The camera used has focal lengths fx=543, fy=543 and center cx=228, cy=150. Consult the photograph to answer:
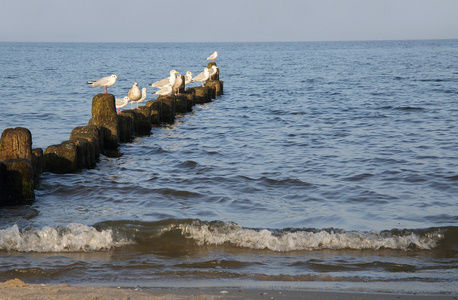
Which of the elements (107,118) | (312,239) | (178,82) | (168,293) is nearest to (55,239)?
(168,293)

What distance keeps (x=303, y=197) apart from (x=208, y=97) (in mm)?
15859

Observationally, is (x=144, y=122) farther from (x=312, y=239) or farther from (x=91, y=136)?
(x=312, y=239)

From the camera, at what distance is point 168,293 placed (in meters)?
4.61

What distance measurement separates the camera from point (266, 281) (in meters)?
5.02

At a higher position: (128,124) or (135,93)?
(135,93)

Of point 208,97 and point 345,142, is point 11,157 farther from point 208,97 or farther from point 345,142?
point 208,97

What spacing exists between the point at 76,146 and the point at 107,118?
90.1 inches

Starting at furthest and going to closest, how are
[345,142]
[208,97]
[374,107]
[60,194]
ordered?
[208,97] → [374,107] → [345,142] → [60,194]

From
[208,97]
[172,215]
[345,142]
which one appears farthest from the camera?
[208,97]

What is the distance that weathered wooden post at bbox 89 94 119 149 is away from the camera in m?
11.6

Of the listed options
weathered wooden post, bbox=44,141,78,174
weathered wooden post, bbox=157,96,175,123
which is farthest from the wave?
weathered wooden post, bbox=157,96,175,123

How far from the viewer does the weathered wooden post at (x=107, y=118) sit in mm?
11591

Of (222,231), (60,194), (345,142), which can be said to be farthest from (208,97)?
(222,231)

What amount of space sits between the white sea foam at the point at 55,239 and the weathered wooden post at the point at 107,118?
17.5 feet
